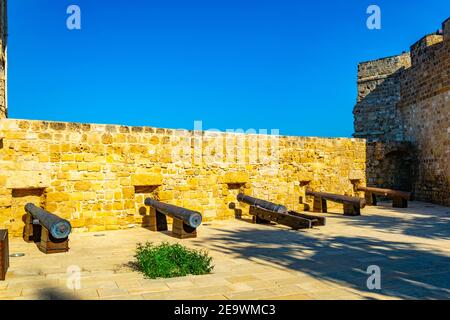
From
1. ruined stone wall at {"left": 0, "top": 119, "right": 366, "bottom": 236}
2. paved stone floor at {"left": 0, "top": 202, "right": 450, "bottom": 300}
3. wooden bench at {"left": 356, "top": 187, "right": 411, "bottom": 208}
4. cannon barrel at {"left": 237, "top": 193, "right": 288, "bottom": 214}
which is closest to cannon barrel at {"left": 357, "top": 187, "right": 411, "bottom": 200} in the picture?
wooden bench at {"left": 356, "top": 187, "right": 411, "bottom": 208}

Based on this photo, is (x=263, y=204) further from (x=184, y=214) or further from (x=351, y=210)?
(x=351, y=210)

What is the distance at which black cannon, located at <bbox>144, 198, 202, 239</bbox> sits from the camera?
7.36m

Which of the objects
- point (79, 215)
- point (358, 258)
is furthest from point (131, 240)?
point (358, 258)

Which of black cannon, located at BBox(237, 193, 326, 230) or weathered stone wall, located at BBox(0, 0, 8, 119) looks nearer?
black cannon, located at BBox(237, 193, 326, 230)

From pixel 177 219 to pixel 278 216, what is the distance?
2.56m

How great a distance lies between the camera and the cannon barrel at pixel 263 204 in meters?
9.24

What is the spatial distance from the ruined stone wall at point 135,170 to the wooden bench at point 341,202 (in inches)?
18.0

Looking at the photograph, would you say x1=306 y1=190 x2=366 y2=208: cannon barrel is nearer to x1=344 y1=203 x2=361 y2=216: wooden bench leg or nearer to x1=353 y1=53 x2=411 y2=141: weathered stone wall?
x1=344 y1=203 x2=361 y2=216: wooden bench leg

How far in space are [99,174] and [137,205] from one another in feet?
3.99

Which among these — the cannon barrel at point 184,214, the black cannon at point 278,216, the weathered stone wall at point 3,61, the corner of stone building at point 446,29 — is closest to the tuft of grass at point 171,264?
the cannon barrel at point 184,214

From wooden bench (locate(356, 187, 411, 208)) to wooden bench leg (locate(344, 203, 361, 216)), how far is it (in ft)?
7.56

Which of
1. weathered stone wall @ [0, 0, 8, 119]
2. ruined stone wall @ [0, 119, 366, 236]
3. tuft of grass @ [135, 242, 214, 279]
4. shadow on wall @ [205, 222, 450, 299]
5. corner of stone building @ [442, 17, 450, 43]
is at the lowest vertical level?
shadow on wall @ [205, 222, 450, 299]

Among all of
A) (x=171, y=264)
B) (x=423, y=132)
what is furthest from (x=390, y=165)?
(x=171, y=264)

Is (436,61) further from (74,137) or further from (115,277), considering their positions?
(115,277)
